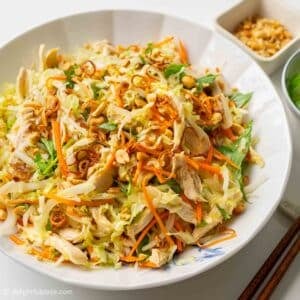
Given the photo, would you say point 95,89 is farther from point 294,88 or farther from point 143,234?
point 294,88

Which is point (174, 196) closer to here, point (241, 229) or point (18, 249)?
point (241, 229)

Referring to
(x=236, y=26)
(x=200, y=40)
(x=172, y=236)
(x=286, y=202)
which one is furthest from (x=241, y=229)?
(x=236, y=26)

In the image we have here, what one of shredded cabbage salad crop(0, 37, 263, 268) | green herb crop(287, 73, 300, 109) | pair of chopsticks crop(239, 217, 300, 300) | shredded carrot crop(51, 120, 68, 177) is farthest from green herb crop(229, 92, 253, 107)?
shredded carrot crop(51, 120, 68, 177)

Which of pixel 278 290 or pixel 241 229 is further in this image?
pixel 278 290

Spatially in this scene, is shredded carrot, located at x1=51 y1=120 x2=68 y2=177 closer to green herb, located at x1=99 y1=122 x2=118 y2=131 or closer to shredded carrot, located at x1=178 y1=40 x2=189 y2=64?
green herb, located at x1=99 y1=122 x2=118 y2=131

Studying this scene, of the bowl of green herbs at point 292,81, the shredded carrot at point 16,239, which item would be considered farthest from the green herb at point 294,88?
the shredded carrot at point 16,239

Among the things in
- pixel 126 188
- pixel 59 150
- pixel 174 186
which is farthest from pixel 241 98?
pixel 59 150

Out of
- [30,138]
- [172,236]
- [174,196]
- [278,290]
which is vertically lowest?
[278,290]
